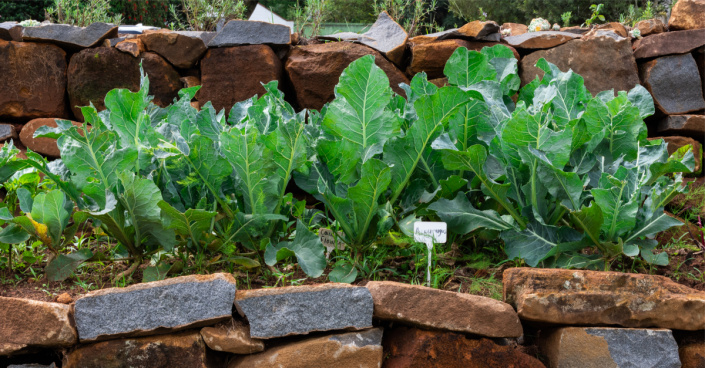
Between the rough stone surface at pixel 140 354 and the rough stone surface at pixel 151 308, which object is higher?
the rough stone surface at pixel 151 308

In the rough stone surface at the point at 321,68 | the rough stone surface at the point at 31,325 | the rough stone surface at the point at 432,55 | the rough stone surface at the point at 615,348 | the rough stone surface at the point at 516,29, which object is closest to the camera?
the rough stone surface at the point at 31,325

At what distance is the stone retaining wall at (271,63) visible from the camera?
3008mm

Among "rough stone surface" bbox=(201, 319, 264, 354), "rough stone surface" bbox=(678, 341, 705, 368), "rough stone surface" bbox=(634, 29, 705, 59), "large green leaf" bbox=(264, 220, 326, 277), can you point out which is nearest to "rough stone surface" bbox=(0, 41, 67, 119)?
"large green leaf" bbox=(264, 220, 326, 277)

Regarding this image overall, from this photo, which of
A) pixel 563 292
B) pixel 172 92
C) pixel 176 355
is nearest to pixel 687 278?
pixel 563 292

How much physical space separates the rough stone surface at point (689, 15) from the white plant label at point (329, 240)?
2.60m

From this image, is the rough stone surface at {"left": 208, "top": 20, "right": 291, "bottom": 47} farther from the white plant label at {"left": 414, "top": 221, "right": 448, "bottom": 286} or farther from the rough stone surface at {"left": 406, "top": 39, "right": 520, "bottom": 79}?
the white plant label at {"left": 414, "top": 221, "right": 448, "bottom": 286}

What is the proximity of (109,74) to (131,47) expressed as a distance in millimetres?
189

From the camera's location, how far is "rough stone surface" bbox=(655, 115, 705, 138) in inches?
121

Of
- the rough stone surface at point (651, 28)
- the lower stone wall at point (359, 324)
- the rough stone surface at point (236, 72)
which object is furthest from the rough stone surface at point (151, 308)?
the rough stone surface at point (651, 28)

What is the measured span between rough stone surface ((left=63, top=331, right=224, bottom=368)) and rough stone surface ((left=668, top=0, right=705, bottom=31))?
10.4ft

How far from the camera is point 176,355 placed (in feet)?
5.02

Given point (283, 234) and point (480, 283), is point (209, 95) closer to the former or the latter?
point (283, 234)

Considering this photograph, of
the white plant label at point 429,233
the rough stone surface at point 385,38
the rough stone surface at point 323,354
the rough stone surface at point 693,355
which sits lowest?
the rough stone surface at point 693,355

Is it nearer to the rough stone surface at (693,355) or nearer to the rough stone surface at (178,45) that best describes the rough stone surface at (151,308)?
the rough stone surface at (693,355)
